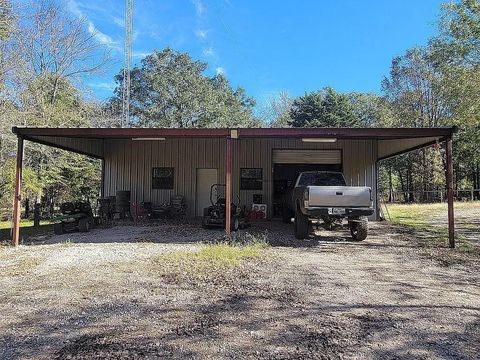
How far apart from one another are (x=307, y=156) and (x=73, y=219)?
869 centimetres

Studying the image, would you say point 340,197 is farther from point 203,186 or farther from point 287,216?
point 203,186

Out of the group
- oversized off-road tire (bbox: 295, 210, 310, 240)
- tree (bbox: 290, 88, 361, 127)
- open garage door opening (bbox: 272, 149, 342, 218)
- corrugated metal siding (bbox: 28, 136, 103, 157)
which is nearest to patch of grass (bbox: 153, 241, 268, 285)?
oversized off-road tire (bbox: 295, 210, 310, 240)

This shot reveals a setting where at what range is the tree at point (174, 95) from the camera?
106 ft

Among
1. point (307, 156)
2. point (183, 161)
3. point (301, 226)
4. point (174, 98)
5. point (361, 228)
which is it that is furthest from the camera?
point (174, 98)

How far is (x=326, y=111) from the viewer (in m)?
38.5

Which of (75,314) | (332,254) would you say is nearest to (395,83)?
(332,254)

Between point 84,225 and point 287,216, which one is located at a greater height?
point 287,216

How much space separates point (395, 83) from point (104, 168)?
29.0 metres

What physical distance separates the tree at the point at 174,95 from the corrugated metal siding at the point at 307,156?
17.9 metres

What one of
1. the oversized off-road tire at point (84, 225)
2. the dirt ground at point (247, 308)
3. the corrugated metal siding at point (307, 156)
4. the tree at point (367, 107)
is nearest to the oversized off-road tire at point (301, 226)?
the dirt ground at point (247, 308)

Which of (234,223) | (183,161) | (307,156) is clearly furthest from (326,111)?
(234,223)

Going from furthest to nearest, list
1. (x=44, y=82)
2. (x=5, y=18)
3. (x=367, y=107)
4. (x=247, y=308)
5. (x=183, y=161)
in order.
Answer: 1. (x=367, y=107)
2. (x=44, y=82)
3. (x=183, y=161)
4. (x=5, y=18)
5. (x=247, y=308)

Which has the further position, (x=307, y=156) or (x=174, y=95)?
(x=174, y=95)

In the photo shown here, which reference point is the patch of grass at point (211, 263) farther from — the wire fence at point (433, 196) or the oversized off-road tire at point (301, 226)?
the wire fence at point (433, 196)
